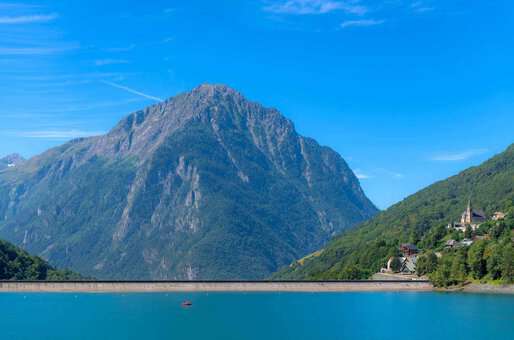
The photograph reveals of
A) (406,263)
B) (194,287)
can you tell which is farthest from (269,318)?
(406,263)

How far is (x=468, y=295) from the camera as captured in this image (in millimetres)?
138625

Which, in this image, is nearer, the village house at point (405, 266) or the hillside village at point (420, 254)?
the hillside village at point (420, 254)

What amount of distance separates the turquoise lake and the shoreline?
26.9 metres

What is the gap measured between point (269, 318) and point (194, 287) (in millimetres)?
79243

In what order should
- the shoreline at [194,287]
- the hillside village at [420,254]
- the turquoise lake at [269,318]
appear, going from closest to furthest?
the turquoise lake at [269,318] < the shoreline at [194,287] < the hillside village at [420,254]

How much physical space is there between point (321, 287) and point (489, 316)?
3260 inches

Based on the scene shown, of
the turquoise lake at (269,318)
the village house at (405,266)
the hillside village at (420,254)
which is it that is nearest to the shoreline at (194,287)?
the hillside village at (420,254)

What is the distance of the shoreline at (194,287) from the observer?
175 metres

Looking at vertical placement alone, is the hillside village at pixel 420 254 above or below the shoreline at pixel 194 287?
above

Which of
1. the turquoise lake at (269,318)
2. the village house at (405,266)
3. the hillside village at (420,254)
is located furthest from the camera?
the village house at (405,266)

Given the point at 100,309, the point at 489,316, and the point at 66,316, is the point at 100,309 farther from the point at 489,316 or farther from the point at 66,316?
the point at 489,316

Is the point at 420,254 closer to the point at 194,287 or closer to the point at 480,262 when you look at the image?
the point at 480,262

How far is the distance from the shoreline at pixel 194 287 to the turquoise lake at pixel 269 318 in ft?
88.1

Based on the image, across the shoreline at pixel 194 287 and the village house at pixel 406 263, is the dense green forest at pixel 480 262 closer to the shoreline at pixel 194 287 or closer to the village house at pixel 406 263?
the village house at pixel 406 263
